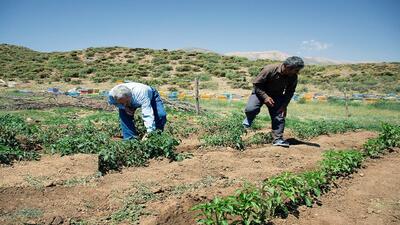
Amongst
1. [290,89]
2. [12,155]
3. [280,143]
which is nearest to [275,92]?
[290,89]

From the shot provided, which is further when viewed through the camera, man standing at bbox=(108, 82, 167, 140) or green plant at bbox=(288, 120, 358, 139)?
green plant at bbox=(288, 120, 358, 139)

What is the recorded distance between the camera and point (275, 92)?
21.6 ft

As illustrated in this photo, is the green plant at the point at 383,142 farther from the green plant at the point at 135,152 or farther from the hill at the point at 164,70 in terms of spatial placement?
the hill at the point at 164,70

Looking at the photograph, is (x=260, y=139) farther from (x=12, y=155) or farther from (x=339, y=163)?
(x=12, y=155)

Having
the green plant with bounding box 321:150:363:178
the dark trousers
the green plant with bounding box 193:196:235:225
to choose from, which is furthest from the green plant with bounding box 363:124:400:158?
the green plant with bounding box 193:196:235:225

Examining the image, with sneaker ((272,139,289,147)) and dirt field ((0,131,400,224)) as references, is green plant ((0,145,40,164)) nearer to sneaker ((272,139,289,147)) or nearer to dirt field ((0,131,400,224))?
dirt field ((0,131,400,224))

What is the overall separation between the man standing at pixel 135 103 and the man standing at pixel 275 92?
62.1 inches

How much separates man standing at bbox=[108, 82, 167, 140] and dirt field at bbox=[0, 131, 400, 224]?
2.31 feet

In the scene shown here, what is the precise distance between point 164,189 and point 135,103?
1.77 m

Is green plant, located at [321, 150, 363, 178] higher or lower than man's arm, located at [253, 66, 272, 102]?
lower

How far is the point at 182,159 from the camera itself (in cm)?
559

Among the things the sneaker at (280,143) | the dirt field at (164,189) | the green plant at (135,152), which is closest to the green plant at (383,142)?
the dirt field at (164,189)

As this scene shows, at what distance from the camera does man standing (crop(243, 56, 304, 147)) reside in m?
6.31

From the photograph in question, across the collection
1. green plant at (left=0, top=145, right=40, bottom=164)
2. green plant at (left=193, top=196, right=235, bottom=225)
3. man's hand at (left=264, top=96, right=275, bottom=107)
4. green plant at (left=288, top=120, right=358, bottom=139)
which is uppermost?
man's hand at (left=264, top=96, right=275, bottom=107)
